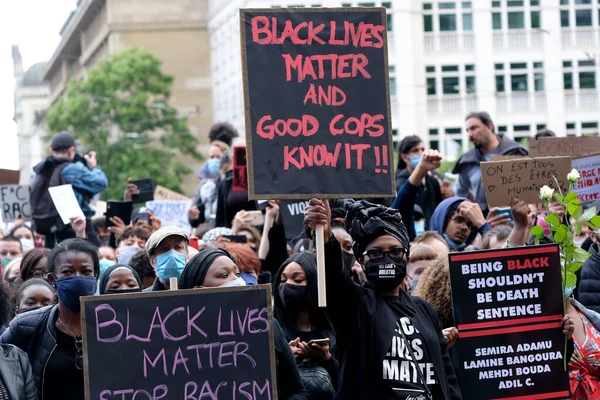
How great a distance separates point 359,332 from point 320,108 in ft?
3.69

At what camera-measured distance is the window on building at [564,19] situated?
194 feet

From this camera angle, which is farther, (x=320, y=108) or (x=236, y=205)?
(x=236, y=205)

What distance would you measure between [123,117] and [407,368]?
199 ft

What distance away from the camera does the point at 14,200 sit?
15.7 m

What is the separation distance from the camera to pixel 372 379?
645 centimetres

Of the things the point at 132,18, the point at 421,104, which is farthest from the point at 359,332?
the point at 132,18

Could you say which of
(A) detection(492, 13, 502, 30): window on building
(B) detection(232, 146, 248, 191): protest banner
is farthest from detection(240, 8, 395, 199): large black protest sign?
(A) detection(492, 13, 502, 30): window on building

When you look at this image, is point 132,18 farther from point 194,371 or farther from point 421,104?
point 194,371

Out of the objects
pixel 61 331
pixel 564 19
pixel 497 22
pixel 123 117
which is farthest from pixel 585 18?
pixel 61 331

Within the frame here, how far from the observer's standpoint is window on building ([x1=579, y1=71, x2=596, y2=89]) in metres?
58.8

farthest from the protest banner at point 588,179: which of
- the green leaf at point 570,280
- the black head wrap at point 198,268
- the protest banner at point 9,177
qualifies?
the protest banner at point 9,177

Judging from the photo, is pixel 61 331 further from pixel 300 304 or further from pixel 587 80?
pixel 587 80

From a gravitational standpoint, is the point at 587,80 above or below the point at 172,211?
above

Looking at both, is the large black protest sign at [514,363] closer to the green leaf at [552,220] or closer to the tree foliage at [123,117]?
the green leaf at [552,220]
